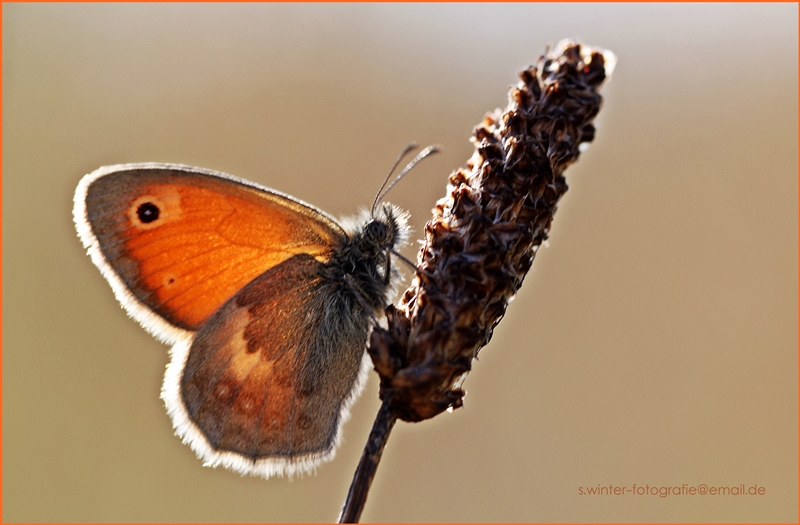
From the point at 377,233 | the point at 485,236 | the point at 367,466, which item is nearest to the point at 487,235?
the point at 485,236

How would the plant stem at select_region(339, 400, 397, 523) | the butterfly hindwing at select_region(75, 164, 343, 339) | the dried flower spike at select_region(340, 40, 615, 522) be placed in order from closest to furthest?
the plant stem at select_region(339, 400, 397, 523) → the dried flower spike at select_region(340, 40, 615, 522) → the butterfly hindwing at select_region(75, 164, 343, 339)

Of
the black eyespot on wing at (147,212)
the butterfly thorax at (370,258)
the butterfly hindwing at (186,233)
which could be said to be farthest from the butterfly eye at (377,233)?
the black eyespot on wing at (147,212)

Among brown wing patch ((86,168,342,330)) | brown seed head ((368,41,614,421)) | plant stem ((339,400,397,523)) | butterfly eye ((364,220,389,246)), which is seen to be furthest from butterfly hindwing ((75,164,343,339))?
plant stem ((339,400,397,523))

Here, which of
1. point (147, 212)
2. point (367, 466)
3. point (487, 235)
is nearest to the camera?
point (367, 466)

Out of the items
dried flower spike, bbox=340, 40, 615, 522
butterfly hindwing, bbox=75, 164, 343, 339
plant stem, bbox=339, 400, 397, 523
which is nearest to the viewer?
plant stem, bbox=339, 400, 397, 523

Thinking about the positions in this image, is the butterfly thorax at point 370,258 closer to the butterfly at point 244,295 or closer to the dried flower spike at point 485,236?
the butterfly at point 244,295

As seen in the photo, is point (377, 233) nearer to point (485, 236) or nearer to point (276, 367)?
point (276, 367)

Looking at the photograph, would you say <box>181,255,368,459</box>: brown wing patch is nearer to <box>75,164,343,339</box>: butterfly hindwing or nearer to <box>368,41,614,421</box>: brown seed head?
<box>75,164,343,339</box>: butterfly hindwing

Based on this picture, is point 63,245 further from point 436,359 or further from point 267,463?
point 436,359
